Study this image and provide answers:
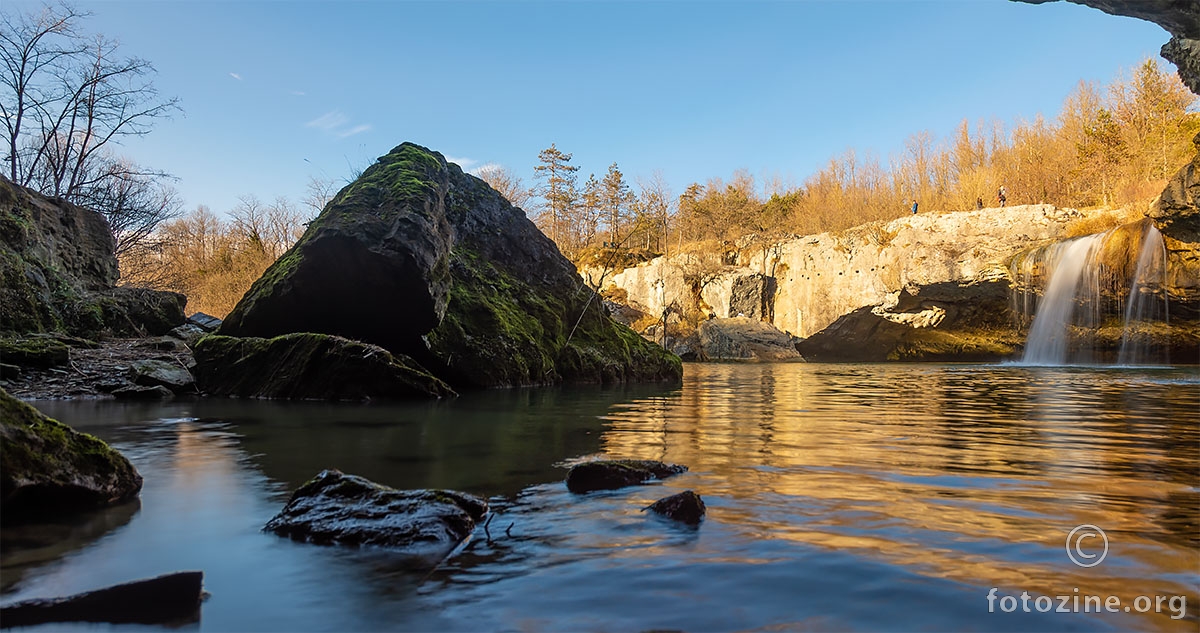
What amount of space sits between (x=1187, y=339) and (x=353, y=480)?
111ft

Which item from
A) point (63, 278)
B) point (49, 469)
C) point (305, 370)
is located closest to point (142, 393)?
point (305, 370)

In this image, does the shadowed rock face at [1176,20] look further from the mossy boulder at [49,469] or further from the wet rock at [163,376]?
the wet rock at [163,376]

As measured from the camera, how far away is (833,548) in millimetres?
2754

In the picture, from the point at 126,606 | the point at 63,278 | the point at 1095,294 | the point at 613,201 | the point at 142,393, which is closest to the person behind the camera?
the point at 126,606

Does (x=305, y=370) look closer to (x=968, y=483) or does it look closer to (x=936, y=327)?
(x=968, y=483)

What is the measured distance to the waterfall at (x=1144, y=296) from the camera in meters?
23.3

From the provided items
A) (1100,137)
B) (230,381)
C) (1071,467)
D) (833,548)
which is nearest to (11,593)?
(833,548)

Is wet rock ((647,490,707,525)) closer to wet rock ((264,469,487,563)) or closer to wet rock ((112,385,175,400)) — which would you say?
wet rock ((264,469,487,563))

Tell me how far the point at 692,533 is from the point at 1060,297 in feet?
101

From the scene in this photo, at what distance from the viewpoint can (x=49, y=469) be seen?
10.8 ft

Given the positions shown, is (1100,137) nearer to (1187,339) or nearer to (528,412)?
(1187,339)

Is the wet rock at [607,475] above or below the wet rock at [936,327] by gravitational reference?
below

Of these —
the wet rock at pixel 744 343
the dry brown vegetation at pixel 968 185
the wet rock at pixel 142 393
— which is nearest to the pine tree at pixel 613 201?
the dry brown vegetation at pixel 968 185

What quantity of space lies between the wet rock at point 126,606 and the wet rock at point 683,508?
6.71 ft
